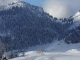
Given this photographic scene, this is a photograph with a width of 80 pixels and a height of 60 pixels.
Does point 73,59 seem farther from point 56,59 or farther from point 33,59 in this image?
point 33,59

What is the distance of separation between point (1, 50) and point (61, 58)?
76.5 m

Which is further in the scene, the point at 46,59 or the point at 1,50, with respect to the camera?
the point at 1,50

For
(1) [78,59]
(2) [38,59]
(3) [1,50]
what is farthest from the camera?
(3) [1,50]

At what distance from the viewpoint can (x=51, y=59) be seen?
62.0 meters

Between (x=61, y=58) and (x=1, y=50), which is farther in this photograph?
(x=1, y=50)

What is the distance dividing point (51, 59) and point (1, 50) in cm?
7704

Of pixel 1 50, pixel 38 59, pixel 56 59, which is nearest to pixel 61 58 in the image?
pixel 56 59

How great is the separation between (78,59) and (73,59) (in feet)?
3.71

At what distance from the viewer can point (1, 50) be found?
135625mm

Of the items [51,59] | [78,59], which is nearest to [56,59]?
[51,59]

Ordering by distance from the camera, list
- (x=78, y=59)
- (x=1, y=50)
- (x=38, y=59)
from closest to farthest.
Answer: (x=78, y=59), (x=38, y=59), (x=1, y=50)

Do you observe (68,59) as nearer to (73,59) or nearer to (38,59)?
(73,59)

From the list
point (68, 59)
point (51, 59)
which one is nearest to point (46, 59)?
point (51, 59)

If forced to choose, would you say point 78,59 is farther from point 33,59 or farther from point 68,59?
point 33,59
